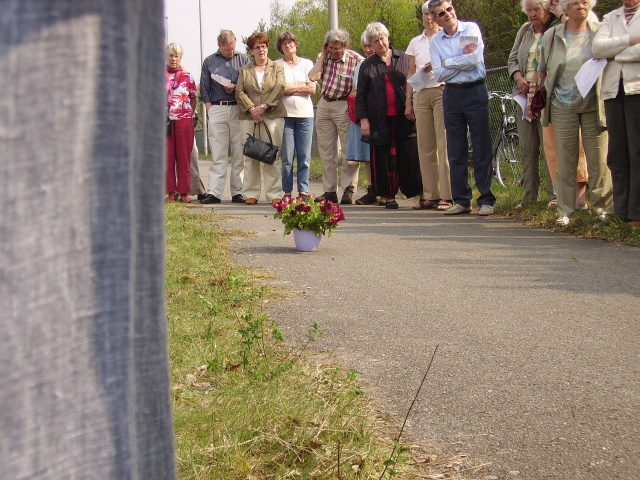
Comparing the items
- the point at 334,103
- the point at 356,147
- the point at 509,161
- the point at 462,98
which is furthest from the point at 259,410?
the point at 509,161

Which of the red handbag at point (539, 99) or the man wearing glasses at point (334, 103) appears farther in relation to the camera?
the man wearing glasses at point (334, 103)

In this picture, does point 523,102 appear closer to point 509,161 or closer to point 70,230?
point 509,161

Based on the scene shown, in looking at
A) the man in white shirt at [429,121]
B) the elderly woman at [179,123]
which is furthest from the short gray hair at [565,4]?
the elderly woman at [179,123]

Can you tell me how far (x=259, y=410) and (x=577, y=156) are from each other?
A: 646cm

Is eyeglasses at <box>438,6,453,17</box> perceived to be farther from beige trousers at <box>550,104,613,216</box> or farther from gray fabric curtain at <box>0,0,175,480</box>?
gray fabric curtain at <box>0,0,175,480</box>

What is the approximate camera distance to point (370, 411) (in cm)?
349

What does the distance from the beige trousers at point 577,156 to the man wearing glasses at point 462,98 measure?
1352 mm

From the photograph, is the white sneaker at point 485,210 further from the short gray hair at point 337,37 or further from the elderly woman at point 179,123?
the elderly woman at point 179,123

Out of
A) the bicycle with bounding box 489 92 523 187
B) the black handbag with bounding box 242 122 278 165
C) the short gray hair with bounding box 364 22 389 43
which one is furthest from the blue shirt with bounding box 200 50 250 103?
the bicycle with bounding box 489 92 523 187

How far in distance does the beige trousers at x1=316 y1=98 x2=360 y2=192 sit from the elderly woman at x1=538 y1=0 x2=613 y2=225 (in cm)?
403

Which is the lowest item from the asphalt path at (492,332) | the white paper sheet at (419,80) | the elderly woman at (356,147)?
the asphalt path at (492,332)

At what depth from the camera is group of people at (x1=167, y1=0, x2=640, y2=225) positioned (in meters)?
8.33

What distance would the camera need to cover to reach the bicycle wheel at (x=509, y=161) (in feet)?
45.8

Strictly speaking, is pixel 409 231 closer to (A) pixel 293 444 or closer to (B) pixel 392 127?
(B) pixel 392 127
